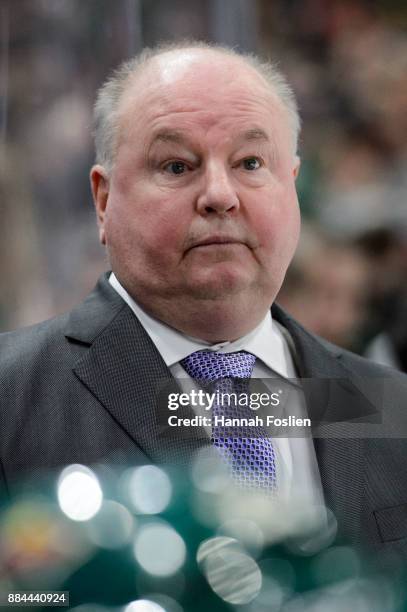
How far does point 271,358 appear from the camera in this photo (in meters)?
1.16

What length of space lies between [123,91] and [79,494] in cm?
74

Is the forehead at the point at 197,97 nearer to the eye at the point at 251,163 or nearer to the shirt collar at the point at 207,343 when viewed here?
the eye at the point at 251,163

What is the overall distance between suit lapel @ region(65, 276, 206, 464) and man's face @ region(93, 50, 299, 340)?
0.06 meters

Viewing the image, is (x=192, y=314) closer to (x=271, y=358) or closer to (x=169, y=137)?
(x=271, y=358)

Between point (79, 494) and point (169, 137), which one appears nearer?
point (79, 494)

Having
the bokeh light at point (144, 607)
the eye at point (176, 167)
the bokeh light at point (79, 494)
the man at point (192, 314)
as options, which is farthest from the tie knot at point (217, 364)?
the bokeh light at point (144, 607)

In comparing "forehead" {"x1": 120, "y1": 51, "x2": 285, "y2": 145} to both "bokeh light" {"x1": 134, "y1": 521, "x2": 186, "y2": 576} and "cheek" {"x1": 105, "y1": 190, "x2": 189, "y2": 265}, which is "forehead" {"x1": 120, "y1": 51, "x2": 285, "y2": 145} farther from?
"bokeh light" {"x1": 134, "y1": 521, "x2": 186, "y2": 576}

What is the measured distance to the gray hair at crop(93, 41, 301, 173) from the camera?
1.25 m

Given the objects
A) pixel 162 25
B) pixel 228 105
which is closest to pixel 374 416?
pixel 228 105

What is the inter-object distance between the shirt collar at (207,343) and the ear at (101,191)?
0.12m

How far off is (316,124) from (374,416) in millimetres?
1722

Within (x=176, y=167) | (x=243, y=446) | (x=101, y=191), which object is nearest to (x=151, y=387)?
(x=243, y=446)

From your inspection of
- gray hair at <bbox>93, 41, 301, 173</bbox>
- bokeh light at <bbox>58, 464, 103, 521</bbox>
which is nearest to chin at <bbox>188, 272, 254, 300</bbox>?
gray hair at <bbox>93, 41, 301, 173</bbox>

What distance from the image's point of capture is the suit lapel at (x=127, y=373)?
892 mm
